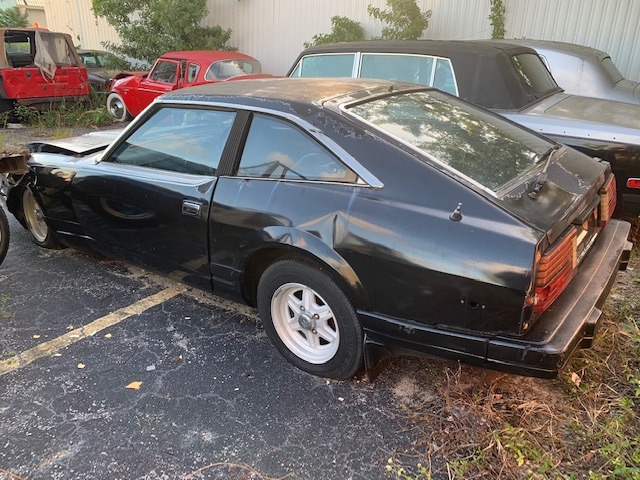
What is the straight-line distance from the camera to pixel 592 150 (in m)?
3.98

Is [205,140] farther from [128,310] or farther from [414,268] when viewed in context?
[414,268]

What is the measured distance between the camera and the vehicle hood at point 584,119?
3.93 meters

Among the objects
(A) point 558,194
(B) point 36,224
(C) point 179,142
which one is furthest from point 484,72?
(B) point 36,224

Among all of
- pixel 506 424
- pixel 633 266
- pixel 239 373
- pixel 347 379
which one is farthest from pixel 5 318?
pixel 633 266

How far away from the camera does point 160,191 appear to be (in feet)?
10.5

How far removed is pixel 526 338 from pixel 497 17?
8.84 meters

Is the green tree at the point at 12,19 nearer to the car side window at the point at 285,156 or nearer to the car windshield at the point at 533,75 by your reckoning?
the car windshield at the point at 533,75

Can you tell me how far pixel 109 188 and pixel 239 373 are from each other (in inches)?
61.8

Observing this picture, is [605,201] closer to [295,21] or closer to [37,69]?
[37,69]

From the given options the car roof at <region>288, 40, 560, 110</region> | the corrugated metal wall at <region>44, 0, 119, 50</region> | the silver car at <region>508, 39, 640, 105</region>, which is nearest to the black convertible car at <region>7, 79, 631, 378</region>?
the car roof at <region>288, 40, 560, 110</region>

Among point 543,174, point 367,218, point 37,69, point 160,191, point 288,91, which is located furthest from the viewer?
point 37,69

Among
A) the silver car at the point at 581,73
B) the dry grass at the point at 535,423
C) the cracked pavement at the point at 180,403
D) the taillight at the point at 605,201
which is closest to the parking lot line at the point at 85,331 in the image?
the cracked pavement at the point at 180,403

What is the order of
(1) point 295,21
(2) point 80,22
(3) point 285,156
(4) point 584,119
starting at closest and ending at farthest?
(3) point 285,156, (4) point 584,119, (1) point 295,21, (2) point 80,22

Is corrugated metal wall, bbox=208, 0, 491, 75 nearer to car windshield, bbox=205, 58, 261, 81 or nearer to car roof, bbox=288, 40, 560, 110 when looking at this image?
car windshield, bbox=205, 58, 261, 81
